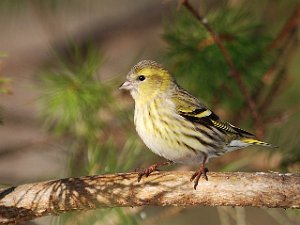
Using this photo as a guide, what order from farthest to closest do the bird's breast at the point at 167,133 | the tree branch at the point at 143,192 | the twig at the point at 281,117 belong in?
the twig at the point at 281,117 < the bird's breast at the point at 167,133 < the tree branch at the point at 143,192

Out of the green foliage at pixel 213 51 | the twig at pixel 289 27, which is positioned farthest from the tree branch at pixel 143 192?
the twig at pixel 289 27

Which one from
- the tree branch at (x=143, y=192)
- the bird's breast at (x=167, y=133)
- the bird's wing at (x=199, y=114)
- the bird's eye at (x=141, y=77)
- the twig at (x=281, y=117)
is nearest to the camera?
→ the tree branch at (x=143, y=192)

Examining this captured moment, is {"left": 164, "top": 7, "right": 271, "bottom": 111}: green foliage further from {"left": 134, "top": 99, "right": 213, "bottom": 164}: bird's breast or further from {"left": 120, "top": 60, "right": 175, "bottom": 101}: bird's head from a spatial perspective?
{"left": 134, "top": 99, "right": 213, "bottom": 164}: bird's breast

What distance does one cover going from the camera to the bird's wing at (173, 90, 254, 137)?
2602 mm

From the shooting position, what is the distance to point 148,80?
2.74 m

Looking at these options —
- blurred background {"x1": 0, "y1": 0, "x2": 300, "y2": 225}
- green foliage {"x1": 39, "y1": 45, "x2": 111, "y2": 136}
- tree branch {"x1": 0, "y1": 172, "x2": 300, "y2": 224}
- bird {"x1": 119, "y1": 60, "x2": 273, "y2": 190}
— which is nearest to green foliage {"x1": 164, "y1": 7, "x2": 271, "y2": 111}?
blurred background {"x1": 0, "y1": 0, "x2": 300, "y2": 225}

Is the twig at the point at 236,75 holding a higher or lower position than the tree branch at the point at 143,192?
higher

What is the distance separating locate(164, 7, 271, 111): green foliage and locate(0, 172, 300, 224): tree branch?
76 cm

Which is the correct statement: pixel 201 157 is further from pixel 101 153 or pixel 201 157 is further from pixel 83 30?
pixel 83 30

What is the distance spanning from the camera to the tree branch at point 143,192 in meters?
1.97

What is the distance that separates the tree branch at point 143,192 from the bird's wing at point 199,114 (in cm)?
51

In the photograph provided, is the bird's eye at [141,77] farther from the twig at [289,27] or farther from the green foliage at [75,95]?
the twig at [289,27]

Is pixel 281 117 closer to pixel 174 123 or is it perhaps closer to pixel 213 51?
pixel 213 51

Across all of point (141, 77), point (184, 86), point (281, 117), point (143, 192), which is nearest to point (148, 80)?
point (141, 77)
